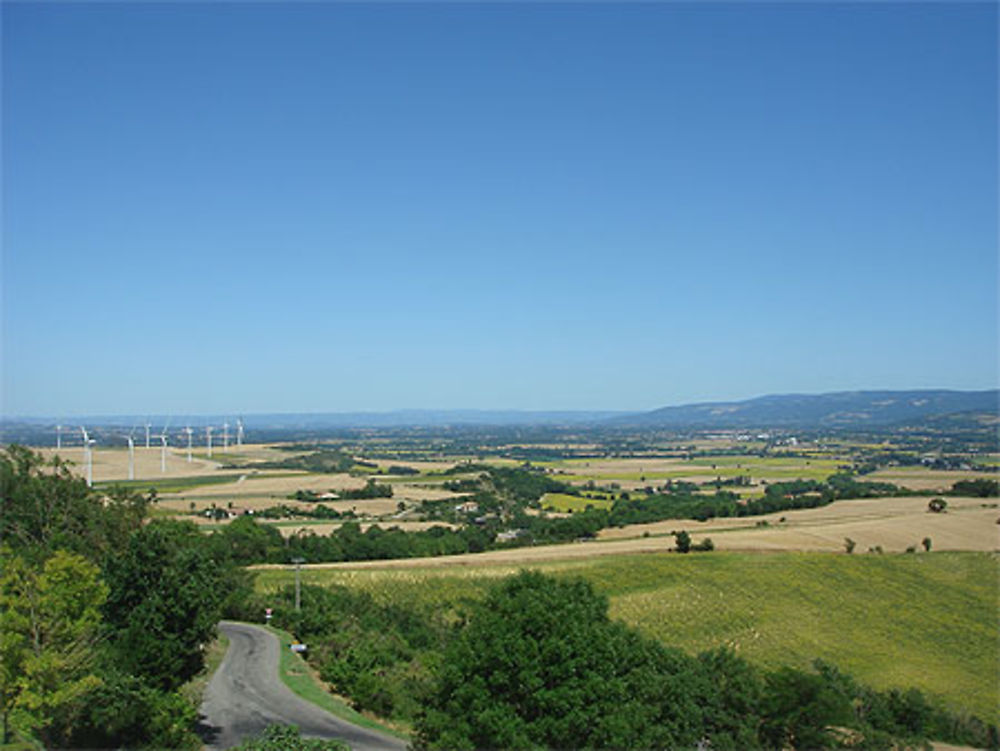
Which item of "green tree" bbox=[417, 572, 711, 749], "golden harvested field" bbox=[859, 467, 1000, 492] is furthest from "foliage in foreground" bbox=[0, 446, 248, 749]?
"golden harvested field" bbox=[859, 467, 1000, 492]

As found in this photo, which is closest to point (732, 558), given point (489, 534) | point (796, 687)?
point (489, 534)

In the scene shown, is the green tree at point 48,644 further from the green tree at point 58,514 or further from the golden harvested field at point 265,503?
the golden harvested field at point 265,503

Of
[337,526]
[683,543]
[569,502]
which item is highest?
[337,526]

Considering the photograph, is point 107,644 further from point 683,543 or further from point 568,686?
point 683,543

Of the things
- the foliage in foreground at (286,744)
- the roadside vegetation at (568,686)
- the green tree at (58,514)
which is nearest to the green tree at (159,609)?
the roadside vegetation at (568,686)

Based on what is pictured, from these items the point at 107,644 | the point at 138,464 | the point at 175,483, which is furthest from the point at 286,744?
the point at 138,464

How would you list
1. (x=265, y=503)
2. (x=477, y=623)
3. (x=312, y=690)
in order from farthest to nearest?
(x=265, y=503) < (x=312, y=690) < (x=477, y=623)

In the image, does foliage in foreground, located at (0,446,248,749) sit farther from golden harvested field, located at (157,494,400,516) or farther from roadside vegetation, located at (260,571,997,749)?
golden harvested field, located at (157,494,400,516)
